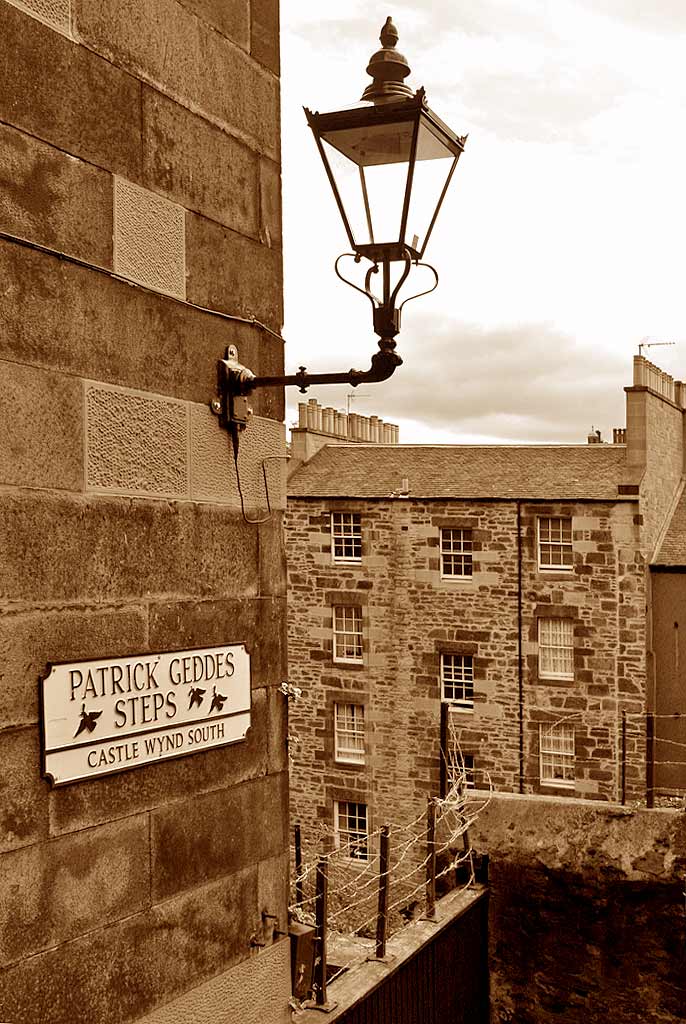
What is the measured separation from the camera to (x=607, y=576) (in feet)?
70.7

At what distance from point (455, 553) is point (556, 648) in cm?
291

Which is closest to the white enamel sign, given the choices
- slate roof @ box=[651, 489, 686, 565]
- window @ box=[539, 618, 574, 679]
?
window @ box=[539, 618, 574, 679]

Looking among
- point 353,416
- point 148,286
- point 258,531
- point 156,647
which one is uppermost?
point 353,416

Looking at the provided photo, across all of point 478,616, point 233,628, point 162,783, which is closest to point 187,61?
point 233,628

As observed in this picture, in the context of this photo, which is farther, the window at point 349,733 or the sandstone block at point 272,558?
the window at point 349,733

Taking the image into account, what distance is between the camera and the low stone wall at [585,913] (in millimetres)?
6832

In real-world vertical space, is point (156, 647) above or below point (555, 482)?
below

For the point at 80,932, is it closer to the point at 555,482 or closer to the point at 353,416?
the point at 555,482

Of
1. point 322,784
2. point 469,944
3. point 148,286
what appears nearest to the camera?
point 148,286

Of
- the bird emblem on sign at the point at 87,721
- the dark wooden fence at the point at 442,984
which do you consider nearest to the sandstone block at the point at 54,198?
the bird emblem on sign at the point at 87,721

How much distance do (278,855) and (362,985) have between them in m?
1.77

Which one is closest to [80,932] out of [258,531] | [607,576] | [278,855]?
[278,855]

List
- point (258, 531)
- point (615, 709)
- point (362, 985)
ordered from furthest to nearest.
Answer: point (615, 709) → point (362, 985) → point (258, 531)

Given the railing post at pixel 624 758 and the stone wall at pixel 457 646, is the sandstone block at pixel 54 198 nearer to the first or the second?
the stone wall at pixel 457 646
